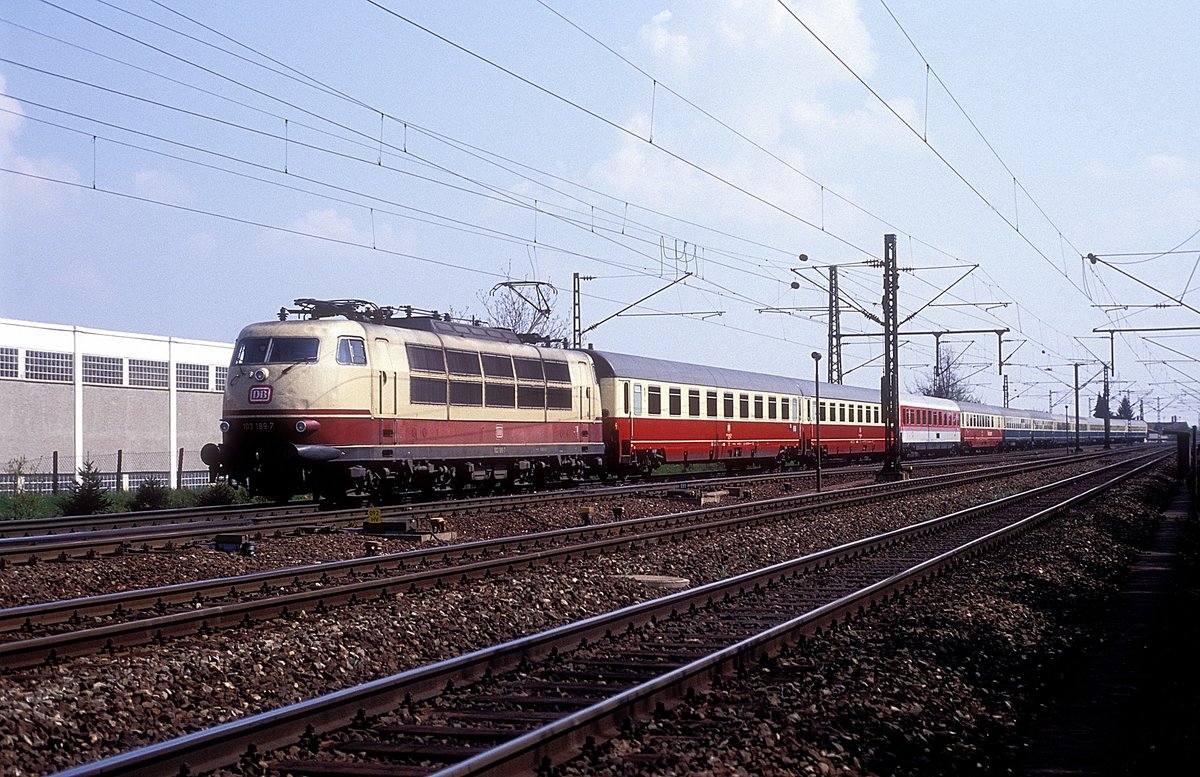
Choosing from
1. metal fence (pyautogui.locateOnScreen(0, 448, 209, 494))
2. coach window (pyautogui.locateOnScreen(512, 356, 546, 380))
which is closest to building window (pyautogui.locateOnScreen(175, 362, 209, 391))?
metal fence (pyautogui.locateOnScreen(0, 448, 209, 494))

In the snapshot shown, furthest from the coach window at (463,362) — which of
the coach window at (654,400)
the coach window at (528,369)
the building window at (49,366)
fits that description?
the building window at (49,366)

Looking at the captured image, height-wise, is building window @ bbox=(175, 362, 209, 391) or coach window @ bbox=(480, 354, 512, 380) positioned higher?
building window @ bbox=(175, 362, 209, 391)

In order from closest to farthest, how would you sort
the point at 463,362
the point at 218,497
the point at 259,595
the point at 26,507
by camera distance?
the point at 259,595 < the point at 463,362 < the point at 26,507 < the point at 218,497

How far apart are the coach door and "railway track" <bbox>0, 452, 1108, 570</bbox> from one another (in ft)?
5.01

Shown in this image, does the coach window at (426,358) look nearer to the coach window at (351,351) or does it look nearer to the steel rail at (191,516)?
the coach window at (351,351)

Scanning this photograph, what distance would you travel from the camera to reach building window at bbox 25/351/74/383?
3794 cm

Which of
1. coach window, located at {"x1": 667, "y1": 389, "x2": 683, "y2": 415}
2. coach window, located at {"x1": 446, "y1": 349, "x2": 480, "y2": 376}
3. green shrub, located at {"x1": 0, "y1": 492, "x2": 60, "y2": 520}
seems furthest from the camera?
coach window, located at {"x1": 667, "y1": 389, "x2": 683, "y2": 415}

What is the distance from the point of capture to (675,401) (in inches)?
1340

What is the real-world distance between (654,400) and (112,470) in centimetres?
1979

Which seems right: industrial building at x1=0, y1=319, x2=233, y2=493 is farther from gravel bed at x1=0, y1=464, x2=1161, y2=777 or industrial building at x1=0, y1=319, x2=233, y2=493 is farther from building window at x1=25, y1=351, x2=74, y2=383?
gravel bed at x1=0, y1=464, x2=1161, y2=777

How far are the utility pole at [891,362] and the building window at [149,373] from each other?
26174 mm

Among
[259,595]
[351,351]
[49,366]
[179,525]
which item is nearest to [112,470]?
[49,366]

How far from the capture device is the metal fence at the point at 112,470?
3553 cm

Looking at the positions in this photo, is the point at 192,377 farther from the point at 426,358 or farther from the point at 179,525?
the point at 179,525
